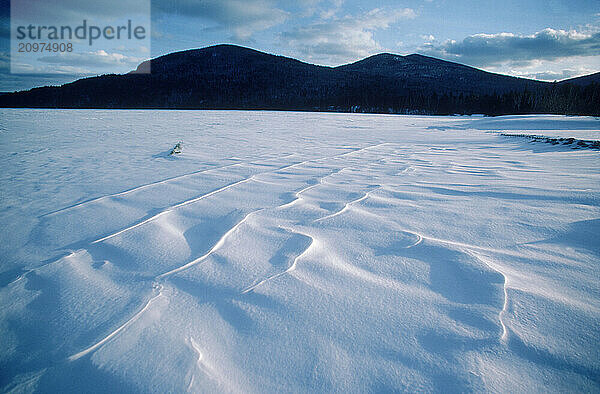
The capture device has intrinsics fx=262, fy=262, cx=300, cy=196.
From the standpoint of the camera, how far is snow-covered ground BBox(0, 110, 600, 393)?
0.84m

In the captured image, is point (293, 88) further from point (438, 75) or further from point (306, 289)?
point (306, 289)

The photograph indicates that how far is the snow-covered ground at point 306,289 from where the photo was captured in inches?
33.3

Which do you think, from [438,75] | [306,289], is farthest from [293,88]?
[306,289]

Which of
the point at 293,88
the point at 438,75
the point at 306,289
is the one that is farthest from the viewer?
the point at 438,75

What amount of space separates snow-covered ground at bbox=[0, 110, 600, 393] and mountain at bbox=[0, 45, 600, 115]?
3482 cm

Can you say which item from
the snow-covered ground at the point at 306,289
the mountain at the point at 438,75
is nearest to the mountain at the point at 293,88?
the mountain at the point at 438,75

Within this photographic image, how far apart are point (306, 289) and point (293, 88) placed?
77603 mm

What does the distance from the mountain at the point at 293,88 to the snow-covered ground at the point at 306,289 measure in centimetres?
3482

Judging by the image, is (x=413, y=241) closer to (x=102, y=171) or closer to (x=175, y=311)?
(x=175, y=311)

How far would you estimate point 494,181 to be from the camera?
2.72 meters

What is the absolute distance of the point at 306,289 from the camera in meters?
1.20

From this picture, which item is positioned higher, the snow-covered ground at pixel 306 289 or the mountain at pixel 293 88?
the mountain at pixel 293 88

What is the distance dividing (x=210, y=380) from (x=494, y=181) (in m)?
3.06

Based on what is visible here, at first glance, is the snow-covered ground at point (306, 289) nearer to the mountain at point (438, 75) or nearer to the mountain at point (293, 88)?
the mountain at point (293, 88)
